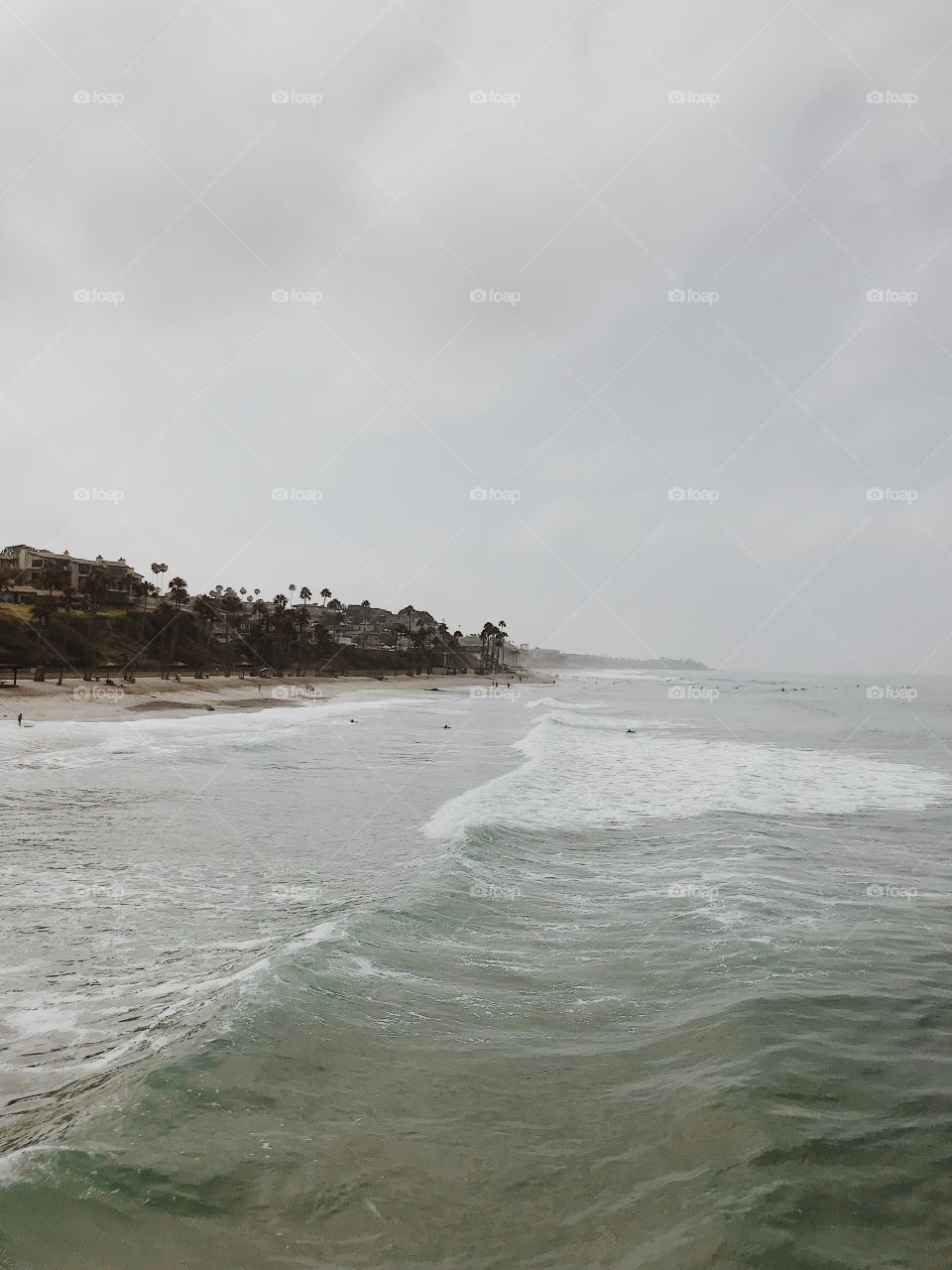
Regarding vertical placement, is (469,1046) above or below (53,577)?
below

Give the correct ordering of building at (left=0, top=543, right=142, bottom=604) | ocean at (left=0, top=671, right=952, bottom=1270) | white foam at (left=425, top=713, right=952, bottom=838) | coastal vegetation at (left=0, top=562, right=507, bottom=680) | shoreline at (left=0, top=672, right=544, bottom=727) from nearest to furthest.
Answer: ocean at (left=0, top=671, right=952, bottom=1270) → white foam at (left=425, top=713, right=952, bottom=838) → shoreline at (left=0, top=672, right=544, bottom=727) → coastal vegetation at (left=0, top=562, right=507, bottom=680) → building at (left=0, top=543, right=142, bottom=604)

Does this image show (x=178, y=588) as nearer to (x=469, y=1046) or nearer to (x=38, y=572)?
(x=38, y=572)

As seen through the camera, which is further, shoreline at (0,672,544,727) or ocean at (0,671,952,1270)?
shoreline at (0,672,544,727)

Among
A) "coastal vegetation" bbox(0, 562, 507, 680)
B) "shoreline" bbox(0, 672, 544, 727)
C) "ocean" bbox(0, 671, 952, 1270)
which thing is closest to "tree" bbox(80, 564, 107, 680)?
"coastal vegetation" bbox(0, 562, 507, 680)

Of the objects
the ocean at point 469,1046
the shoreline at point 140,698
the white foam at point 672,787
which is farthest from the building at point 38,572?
the ocean at point 469,1046

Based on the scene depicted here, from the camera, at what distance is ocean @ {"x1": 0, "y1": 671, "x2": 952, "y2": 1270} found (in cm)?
508

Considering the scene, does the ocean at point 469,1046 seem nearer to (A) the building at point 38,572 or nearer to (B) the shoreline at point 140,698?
(B) the shoreline at point 140,698

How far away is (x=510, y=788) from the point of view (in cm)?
2502

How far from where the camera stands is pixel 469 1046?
7.51 meters

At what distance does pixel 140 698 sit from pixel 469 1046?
195 ft

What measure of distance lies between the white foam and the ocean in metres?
2.23

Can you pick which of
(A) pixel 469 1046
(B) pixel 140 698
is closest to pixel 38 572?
(B) pixel 140 698

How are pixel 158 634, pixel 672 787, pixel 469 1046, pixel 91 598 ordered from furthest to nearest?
pixel 158 634 < pixel 91 598 < pixel 672 787 < pixel 469 1046

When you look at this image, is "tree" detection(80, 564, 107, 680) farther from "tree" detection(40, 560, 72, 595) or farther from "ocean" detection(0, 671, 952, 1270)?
"ocean" detection(0, 671, 952, 1270)
